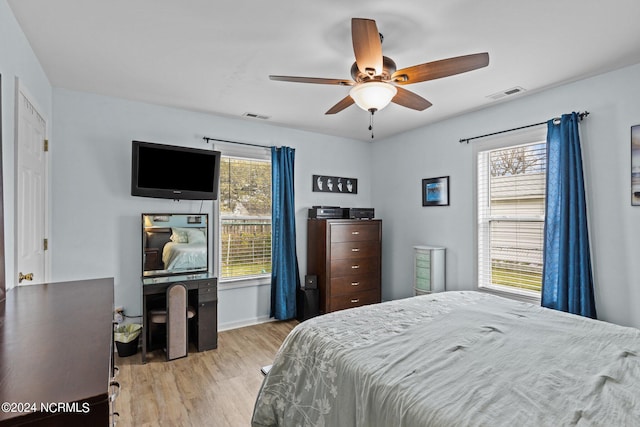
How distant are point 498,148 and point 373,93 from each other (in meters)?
2.14

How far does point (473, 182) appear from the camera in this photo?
3.72 m

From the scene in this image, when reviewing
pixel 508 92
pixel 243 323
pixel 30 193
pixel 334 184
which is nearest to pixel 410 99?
pixel 508 92

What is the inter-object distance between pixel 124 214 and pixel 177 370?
1.67 m

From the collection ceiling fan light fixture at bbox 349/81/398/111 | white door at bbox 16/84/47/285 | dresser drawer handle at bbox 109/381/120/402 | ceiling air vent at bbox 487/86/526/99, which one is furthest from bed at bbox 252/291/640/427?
ceiling air vent at bbox 487/86/526/99

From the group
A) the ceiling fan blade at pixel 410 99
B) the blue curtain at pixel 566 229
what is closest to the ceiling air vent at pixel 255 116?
the ceiling fan blade at pixel 410 99

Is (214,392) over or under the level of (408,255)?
under

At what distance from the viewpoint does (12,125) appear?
1854 millimetres

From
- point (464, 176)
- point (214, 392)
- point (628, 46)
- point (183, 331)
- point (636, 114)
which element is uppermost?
point (628, 46)

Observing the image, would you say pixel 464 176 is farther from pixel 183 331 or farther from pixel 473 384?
pixel 183 331

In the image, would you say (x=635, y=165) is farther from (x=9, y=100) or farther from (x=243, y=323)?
(x=9, y=100)

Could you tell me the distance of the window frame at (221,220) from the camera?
3.90 meters

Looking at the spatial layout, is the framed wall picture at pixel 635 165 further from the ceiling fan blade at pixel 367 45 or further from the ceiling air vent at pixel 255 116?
the ceiling air vent at pixel 255 116

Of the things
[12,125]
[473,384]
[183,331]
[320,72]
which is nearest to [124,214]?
[183,331]

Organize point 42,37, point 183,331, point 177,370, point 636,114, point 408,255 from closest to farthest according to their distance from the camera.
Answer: point 42,37 → point 636,114 → point 177,370 → point 183,331 → point 408,255
